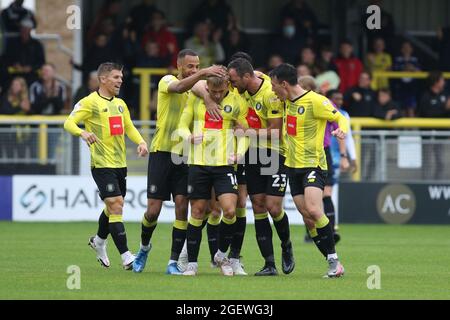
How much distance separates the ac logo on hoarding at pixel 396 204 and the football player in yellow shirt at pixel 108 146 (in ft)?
31.1

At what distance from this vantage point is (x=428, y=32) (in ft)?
95.0

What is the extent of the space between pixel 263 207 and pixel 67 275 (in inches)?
86.7

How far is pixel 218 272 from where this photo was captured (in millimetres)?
13312

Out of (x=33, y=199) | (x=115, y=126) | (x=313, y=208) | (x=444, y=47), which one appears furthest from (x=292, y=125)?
(x=444, y=47)

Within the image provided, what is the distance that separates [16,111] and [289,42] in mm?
6161

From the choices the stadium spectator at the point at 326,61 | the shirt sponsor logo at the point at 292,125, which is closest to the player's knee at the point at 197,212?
the shirt sponsor logo at the point at 292,125

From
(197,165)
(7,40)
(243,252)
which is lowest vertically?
(243,252)

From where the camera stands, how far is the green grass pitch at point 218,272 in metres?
11.1

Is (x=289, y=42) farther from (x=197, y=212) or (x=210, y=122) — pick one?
(x=197, y=212)

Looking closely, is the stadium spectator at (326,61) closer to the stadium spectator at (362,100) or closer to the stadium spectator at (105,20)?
the stadium spectator at (362,100)

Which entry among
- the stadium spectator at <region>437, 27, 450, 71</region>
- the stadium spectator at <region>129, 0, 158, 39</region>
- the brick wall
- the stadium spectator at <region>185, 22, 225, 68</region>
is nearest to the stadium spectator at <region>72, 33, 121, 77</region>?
the stadium spectator at <region>129, 0, 158, 39</region>

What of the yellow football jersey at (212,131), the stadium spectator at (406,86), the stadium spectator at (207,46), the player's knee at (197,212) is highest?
the stadium spectator at (207,46)
